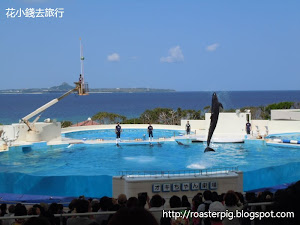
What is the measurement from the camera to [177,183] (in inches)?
305

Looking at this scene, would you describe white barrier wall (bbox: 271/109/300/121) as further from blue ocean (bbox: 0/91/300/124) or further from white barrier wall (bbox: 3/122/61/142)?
blue ocean (bbox: 0/91/300/124)

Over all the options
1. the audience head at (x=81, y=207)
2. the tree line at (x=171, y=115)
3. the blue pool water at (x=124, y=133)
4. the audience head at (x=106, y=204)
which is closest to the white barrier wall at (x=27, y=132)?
the blue pool water at (x=124, y=133)

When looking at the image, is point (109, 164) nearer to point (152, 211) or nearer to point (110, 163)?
point (110, 163)

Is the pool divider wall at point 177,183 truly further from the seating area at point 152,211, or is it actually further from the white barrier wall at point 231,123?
the white barrier wall at point 231,123

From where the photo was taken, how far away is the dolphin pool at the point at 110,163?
9617 mm

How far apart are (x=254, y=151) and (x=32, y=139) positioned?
9057mm

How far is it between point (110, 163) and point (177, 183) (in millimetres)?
5177

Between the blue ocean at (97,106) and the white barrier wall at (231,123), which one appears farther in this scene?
the blue ocean at (97,106)

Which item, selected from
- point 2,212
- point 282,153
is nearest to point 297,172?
point 282,153

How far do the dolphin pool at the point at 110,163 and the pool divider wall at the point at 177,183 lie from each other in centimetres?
132

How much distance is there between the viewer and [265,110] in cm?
2747

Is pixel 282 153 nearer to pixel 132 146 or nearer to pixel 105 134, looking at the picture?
pixel 132 146

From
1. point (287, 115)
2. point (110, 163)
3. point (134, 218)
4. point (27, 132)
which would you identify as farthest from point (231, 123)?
point (134, 218)

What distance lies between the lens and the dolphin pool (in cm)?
962
